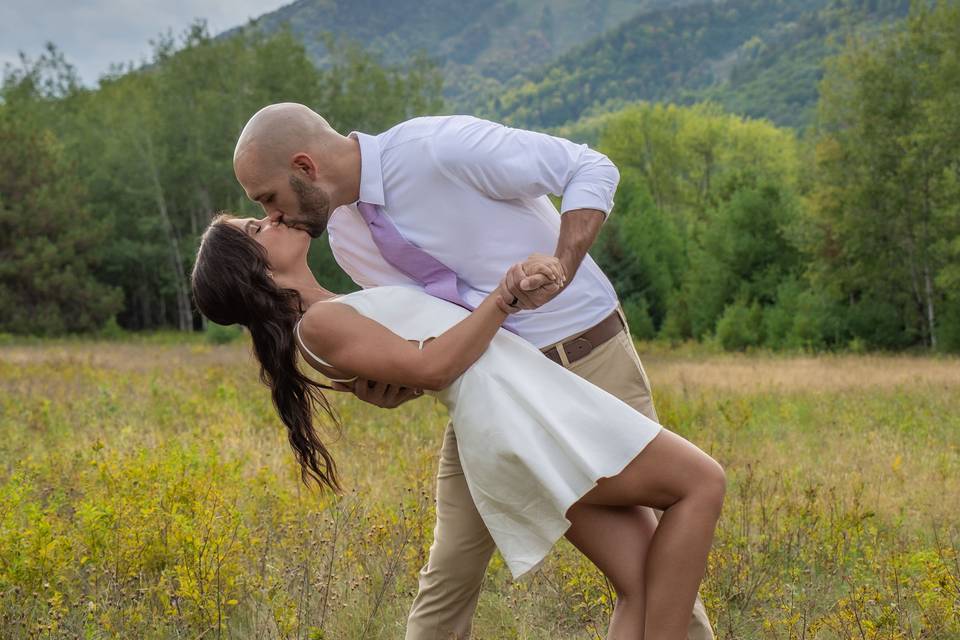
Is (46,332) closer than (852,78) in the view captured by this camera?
No

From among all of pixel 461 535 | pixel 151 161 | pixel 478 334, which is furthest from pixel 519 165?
pixel 151 161

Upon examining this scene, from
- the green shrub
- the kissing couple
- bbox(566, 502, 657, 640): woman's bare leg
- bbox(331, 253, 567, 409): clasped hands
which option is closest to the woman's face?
the kissing couple

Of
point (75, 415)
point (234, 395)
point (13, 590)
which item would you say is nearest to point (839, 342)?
point (234, 395)

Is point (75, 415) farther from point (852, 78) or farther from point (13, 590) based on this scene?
point (852, 78)

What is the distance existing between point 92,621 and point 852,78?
29333 millimetres

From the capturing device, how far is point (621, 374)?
2.91 meters

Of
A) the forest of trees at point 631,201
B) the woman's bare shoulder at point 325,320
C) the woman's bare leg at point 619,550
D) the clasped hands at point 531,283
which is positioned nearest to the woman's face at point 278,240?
the woman's bare shoulder at point 325,320

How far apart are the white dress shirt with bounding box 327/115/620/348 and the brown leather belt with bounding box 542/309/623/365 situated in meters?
0.02

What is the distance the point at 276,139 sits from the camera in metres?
2.60

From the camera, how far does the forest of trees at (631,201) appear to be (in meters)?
28.1

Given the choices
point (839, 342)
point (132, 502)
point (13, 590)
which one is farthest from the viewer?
point (839, 342)

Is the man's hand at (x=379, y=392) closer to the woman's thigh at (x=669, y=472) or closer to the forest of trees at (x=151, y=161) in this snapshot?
the woman's thigh at (x=669, y=472)

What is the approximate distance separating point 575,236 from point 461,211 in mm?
346

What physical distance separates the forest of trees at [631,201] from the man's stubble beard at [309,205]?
87.1 feet
